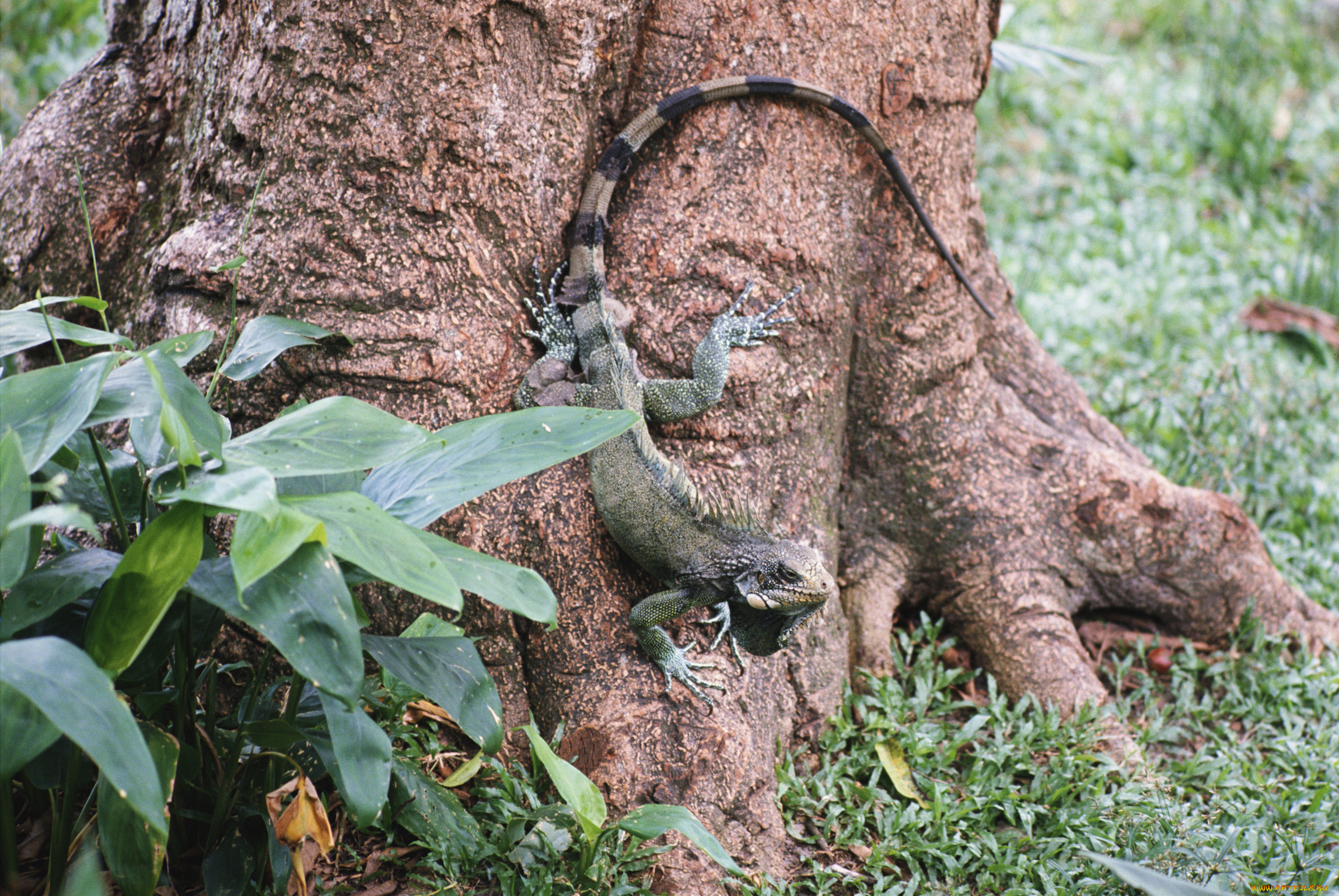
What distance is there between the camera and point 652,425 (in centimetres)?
336

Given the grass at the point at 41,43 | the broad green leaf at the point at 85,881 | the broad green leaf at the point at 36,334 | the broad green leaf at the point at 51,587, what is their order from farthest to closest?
the grass at the point at 41,43
the broad green leaf at the point at 36,334
the broad green leaf at the point at 51,587
the broad green leaf at the point at 85,881

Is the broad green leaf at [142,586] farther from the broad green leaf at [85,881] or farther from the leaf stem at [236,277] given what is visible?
the leaf stem at [236,277]

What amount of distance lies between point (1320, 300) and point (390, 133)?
5.79 m

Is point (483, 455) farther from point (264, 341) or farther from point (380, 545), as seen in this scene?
point (264, 341)

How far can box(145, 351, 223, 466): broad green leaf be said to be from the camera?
180 cm

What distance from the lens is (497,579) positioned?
6.57ft

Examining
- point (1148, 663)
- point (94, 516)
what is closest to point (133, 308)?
point (94, 516)

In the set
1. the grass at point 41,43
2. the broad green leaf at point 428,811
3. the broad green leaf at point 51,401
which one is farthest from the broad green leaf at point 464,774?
the grass at point 41,43

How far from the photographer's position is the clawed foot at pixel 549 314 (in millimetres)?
3289

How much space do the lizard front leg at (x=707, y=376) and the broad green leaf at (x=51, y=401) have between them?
1736mm

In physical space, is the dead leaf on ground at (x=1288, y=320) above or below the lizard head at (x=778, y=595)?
above

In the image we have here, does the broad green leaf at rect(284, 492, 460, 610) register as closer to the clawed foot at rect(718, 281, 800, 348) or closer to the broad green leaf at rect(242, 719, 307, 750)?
the broad green leaf at rect(242, 719, 307, 750)

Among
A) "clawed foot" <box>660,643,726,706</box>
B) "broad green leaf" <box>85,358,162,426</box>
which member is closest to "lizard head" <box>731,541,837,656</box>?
"clawed foot" <box>660,643,726,706</box>

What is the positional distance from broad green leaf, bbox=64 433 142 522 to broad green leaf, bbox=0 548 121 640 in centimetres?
25
